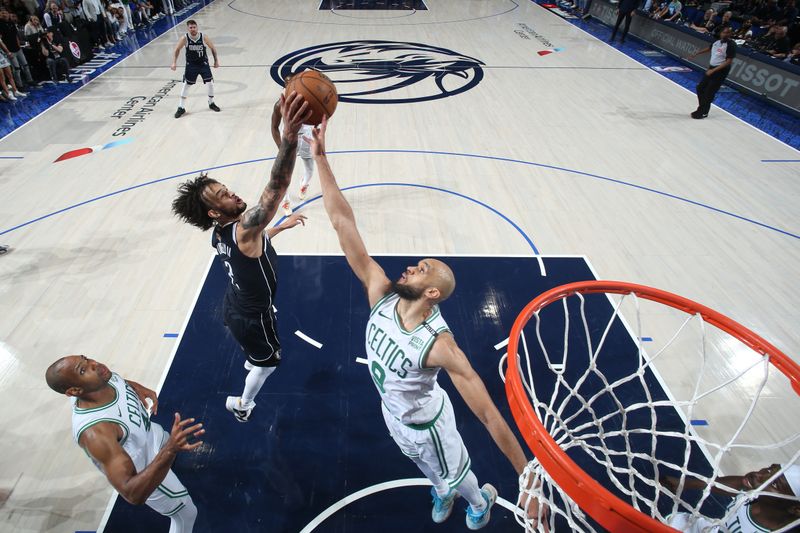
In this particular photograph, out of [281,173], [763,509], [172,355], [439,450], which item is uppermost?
[281,173]

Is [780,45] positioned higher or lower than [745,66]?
higher

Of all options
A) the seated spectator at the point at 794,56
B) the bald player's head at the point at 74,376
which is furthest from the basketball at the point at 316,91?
the seated spectator at the point at 794,56

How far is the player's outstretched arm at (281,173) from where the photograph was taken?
226cm

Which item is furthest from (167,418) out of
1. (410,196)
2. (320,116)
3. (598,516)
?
(410,196)

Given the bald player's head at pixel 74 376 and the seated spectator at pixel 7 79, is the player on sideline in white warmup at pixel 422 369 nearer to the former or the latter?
the bald player's head at pixel 74 376

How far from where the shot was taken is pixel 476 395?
7.13 ft

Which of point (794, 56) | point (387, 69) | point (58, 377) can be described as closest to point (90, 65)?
point (387, 69)

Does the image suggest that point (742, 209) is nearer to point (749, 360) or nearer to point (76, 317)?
point (749, 360)

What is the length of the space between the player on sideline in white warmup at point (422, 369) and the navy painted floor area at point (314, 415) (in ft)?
1.63

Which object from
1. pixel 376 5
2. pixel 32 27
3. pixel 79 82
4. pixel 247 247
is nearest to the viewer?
pixel 247 247

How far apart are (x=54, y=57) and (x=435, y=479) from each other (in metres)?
11.9

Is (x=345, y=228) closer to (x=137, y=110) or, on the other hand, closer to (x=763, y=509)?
(x=763, y=509)

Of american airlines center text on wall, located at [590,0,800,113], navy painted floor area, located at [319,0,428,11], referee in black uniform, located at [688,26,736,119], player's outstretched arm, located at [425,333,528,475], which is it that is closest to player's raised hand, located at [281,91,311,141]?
player's outstretched arm, located at [425,333,528,475]

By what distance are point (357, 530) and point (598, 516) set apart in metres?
1.87
